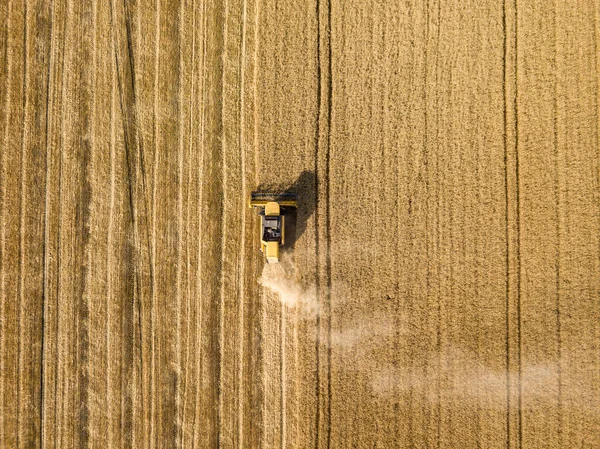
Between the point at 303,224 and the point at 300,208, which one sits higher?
the point at 300,208

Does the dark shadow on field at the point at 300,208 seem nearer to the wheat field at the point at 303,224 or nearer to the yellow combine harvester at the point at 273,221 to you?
the wheat field at the point at 303,224

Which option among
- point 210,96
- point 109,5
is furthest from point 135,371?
point 109,5

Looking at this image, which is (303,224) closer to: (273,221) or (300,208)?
(300,208)

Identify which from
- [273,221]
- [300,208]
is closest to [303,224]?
[300,208]

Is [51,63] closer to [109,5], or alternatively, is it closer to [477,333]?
[109,5]

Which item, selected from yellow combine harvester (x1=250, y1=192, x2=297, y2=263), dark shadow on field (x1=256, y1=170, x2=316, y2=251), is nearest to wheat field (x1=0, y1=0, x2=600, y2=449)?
dark shadow on field (x1=256, y1=170, x2=316, y2=251)

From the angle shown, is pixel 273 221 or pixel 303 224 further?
pixel 303 224

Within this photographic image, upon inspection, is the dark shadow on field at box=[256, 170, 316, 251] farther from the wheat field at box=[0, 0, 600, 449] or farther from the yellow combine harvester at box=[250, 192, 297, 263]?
the yellow combine harvester at box=[250, 192, 297, 263]

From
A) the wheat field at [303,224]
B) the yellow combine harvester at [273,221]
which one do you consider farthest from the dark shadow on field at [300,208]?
the yellow combine harvester at [273,221]
